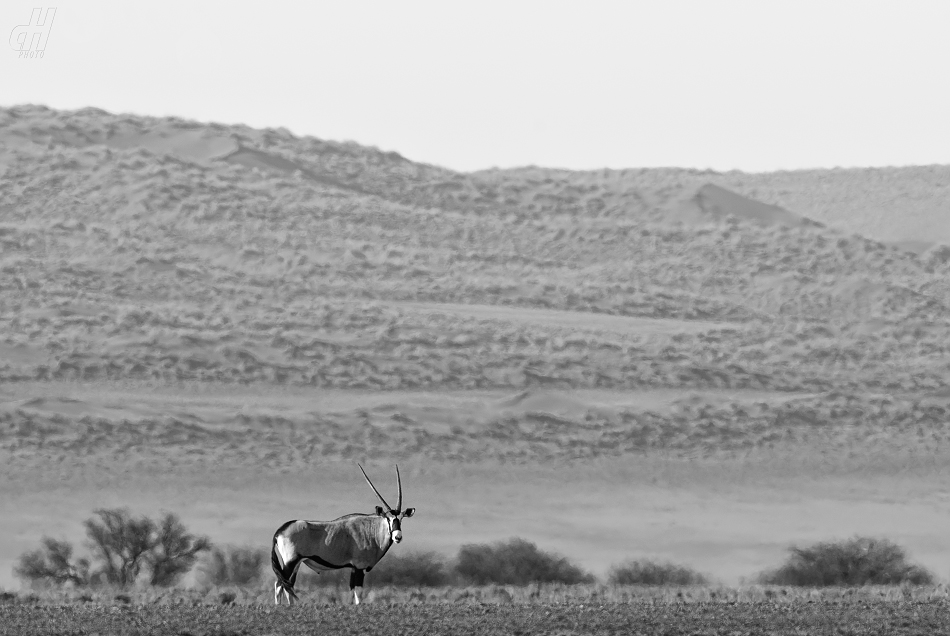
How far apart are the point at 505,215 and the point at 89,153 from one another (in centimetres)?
2286

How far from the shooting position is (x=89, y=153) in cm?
8962

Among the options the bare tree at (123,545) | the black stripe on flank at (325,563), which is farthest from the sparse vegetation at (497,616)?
the bare tree at (123,545)

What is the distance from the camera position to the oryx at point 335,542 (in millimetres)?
16422

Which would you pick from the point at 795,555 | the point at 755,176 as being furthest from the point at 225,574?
the point at 755,176

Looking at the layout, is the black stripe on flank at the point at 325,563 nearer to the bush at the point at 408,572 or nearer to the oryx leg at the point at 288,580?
the oryx leg at the point at 288,580

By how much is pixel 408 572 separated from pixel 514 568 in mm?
3169

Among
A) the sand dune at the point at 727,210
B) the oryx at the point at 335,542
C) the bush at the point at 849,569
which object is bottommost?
the bush at the point at 849,569

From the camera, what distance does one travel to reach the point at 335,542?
16.5 meters

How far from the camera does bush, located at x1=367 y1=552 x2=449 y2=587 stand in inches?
1025

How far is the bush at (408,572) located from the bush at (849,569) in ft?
19.6

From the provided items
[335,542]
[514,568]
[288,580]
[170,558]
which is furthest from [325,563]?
[514,568]

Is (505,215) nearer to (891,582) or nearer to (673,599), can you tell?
(891,582)

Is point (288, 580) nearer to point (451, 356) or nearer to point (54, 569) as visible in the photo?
point (54, 569)

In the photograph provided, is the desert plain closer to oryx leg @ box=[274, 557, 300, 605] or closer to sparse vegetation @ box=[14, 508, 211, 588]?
sparse vegetation @ box=[14, 508, 211, 588]
